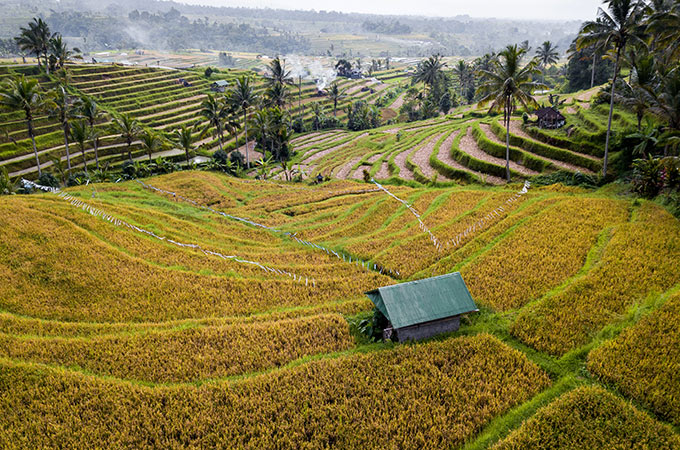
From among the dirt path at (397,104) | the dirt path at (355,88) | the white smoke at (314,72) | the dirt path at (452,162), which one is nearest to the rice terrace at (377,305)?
the dirt path at (452,162)

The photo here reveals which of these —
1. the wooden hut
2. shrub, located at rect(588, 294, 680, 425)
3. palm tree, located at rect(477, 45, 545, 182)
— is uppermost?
palm tree, located at rect(477, 45, 545, 182)

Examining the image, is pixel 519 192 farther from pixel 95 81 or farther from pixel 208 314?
pixel 95 81

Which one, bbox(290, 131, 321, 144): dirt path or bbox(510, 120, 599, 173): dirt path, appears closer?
bbox(510, 120, 599, 173): dirt path

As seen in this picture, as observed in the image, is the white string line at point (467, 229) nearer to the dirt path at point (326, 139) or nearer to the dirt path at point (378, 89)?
the dirt path at point (326, 139)

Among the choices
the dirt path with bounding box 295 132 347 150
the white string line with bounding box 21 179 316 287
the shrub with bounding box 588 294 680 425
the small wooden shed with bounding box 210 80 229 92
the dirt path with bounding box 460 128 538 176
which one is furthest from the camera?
the small wooden shed with bounding box 210 80 229 92

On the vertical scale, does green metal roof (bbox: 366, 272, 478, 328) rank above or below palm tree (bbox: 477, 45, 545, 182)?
below

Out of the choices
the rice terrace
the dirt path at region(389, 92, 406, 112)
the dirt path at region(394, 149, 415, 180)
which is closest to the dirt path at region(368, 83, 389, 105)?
the dirt path at region(389, 92, 406, 112)

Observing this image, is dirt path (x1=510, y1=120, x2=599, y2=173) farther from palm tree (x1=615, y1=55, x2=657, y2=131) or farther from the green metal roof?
the green metal roof

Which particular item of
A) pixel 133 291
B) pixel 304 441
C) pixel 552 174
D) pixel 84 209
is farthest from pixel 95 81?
pixel 304 441
